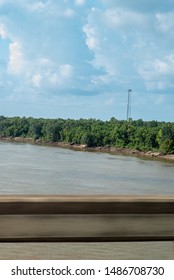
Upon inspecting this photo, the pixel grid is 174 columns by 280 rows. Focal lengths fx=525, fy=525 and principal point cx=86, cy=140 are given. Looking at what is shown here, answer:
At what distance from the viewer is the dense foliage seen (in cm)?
5883

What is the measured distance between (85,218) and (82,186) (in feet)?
77.4

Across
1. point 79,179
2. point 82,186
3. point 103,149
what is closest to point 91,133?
point 103,149

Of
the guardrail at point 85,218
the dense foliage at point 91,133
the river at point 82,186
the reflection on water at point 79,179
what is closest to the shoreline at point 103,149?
the dense foliage at point 91,133

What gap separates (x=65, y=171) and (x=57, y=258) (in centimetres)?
3133

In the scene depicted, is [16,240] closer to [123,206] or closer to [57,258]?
[57,258]

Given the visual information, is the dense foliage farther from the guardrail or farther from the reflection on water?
the guardrail

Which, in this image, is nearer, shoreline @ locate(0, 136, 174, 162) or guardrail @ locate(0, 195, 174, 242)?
guardrail @ locate(0, 195, 174, 242)

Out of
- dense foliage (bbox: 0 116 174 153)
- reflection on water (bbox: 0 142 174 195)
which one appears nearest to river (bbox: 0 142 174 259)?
reflection on water (bbox: 0 142 174 195)

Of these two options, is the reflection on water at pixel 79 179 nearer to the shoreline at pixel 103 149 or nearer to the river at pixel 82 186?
the river at pixel 82 186

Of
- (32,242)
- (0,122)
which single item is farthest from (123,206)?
(0,122)

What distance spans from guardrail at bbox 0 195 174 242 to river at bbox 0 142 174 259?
0.07 m

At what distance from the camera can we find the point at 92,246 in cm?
218

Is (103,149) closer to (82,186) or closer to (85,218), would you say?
(82,186)

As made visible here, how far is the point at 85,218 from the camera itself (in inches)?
78.8
